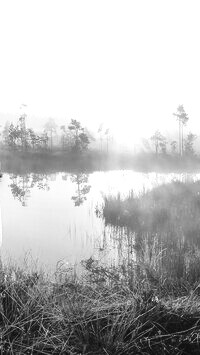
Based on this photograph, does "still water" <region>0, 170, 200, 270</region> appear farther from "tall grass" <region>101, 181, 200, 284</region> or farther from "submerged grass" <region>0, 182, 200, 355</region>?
"submerged grass" <region>0, 182, 200, 355</region>

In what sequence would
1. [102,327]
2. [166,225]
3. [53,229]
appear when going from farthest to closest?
1. [53,229]
2. [166,225]
3. [102,327]

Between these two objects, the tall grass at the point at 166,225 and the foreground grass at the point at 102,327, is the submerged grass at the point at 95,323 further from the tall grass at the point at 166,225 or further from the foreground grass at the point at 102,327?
the tall grass at the point at 166,225

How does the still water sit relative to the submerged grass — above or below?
below

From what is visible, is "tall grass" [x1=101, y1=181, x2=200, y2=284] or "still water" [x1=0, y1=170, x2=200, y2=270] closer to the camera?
"tall grass" [x1=101, y1=181, x2=200, y2=284]

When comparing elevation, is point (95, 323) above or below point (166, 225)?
above

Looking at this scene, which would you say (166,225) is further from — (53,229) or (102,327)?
(102,327)

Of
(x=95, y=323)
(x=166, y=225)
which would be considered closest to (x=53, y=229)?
(x=166, y=225)

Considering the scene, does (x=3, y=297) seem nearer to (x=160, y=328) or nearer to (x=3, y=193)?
(x=160, y=328)

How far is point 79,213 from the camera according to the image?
18734 mm

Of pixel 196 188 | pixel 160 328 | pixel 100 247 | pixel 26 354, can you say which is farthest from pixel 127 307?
pixel 196 188

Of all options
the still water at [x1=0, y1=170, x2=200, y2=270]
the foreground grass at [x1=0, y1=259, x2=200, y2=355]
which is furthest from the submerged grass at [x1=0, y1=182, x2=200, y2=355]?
the still water at [x1=0, y1=170, x2=200, y2=270]

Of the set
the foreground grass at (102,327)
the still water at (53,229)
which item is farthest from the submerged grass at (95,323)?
the still water at (53,229)

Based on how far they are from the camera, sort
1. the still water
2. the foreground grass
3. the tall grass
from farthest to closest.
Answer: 1. the still water
2. the tall grass
3. the foreground grass

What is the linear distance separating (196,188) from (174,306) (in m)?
17.7
